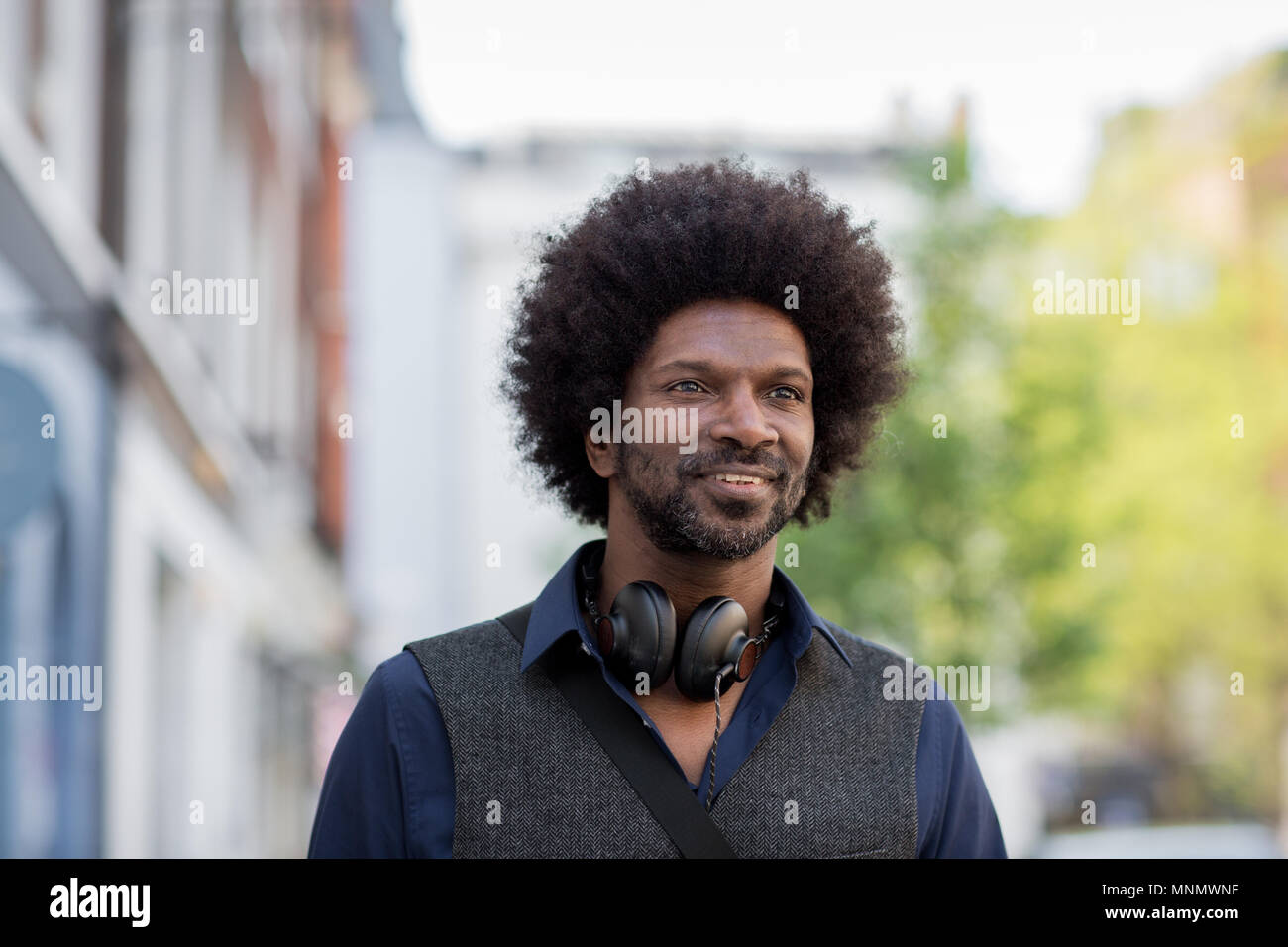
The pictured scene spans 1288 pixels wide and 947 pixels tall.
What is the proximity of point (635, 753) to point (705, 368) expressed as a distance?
732 millimetres

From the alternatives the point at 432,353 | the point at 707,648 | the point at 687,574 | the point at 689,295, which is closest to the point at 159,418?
the point at 689,295

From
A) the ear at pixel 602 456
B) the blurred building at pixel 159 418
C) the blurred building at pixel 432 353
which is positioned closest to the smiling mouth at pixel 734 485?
the ear at pixel 602 456

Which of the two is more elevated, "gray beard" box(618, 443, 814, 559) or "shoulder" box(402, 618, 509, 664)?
"gray beard" box(618, 443, 814, 559)

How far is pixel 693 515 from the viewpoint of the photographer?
105 inches

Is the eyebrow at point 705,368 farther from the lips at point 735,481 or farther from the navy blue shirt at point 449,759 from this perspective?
the navy blue shirt at point 449,759

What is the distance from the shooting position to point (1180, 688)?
2391 cm

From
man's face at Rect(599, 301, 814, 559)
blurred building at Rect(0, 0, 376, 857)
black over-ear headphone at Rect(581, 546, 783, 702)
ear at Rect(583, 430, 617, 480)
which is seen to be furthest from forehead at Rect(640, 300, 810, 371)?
blurred building at Rect(0, 0, 376, 857)

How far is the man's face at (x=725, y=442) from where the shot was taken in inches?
104

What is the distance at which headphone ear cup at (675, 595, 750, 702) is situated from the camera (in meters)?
2.69

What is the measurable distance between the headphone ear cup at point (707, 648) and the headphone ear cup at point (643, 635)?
0.04 metres

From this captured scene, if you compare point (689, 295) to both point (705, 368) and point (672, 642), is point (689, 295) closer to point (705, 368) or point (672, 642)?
point (705, 368)

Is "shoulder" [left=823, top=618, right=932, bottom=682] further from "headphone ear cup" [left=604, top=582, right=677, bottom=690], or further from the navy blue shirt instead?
"headphone ear cup" [left=604, top=582, right=677, bottom=690]
